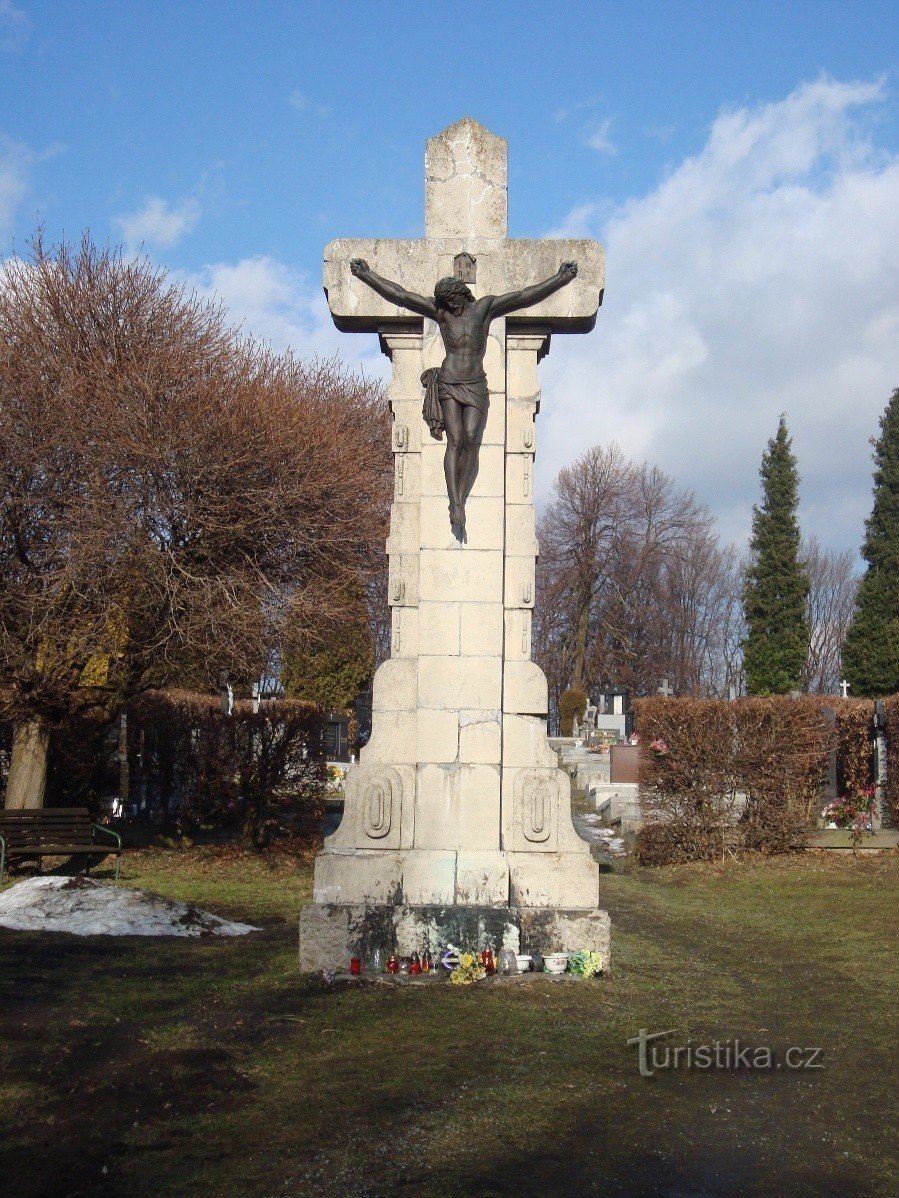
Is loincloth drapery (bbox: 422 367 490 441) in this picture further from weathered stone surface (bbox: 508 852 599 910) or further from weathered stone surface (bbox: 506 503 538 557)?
weathered stone surface (bbox: 508 852 599 910)

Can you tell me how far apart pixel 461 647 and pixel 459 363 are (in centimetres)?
185

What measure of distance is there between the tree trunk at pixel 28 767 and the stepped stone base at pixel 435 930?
9610 millimetres

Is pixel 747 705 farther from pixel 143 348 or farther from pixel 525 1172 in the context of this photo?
pixel 525 1172

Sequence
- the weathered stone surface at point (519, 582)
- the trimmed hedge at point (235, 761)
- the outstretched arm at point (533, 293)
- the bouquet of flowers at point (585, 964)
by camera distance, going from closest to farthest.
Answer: the bouquet of flowers at point (585, 964), the weathered stone surface at point (519, 582), the outstretched arm at point (533, 293), the trimmed hedge at point (235, 761)

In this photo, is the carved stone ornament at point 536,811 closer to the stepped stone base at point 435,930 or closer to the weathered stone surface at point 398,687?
the stepped stone base at point 435,930

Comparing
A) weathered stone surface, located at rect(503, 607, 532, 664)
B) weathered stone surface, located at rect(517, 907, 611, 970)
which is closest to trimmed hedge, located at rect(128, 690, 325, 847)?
weathered stone surface, located at rect(503, 607, 532, 664)

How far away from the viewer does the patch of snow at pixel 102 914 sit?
8.73m

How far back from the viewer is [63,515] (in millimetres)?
Result: 15258

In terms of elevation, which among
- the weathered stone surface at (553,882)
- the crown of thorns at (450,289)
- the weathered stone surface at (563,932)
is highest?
the crown of thorns at (450,289)

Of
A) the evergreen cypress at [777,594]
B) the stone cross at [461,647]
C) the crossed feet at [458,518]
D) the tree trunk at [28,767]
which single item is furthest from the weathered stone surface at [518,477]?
the evergreen cypress at [777,594]

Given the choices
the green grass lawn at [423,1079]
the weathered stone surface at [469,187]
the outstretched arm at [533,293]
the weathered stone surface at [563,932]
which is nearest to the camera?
the green grass lawn at [423,1079]

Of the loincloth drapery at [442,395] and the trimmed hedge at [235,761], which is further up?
the loincloth drapery at [442,395]

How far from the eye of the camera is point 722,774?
51.2ft

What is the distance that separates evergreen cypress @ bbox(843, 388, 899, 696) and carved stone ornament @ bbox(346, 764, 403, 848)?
128 ft
